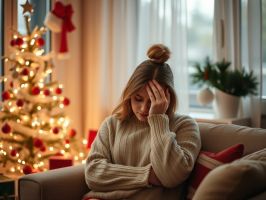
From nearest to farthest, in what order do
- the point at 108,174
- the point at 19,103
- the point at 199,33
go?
the point at 108,174 → the point at 19,103 → the point at 199,33

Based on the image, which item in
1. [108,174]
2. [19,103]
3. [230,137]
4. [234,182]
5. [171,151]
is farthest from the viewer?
[19,103]

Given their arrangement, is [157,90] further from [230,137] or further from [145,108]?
[230,137]

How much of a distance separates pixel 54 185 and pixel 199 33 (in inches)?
76.9

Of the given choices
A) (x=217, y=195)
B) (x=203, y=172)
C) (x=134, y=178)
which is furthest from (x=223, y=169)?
(x=134, y=178)

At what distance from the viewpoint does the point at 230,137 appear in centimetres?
197

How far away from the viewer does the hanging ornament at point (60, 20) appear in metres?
2.69

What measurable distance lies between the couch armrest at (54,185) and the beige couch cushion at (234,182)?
0.81 m

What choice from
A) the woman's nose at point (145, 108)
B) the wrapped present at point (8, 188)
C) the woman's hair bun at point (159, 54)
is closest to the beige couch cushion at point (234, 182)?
the woman's nose at point (145, 108)

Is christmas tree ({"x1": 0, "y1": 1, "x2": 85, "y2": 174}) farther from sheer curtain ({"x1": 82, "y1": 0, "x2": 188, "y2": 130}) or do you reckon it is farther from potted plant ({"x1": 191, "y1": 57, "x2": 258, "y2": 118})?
potted plant ({"x1": 191, "y1": 57, "x2": 258, "y2": 118})

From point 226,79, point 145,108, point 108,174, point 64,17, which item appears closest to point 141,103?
point 145,108

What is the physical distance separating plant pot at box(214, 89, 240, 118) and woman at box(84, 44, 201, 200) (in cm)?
87

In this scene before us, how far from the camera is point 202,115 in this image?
3.23 metres

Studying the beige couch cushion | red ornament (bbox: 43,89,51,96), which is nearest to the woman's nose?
the beige couch cushion

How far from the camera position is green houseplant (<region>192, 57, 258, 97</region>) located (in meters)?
2.71
